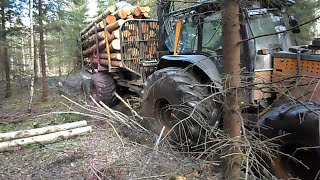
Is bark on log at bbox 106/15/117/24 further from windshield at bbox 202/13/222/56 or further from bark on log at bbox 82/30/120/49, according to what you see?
windshield at bbox 202/13/222/56

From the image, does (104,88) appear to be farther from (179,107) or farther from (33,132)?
(179,107)

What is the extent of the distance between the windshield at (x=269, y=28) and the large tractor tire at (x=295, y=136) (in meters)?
1.13

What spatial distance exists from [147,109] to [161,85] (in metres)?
0.68

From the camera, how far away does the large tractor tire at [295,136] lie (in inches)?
108

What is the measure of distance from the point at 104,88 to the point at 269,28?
4821 millimetres

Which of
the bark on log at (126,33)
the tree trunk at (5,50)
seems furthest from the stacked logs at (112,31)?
the tree trunk at (5,50)

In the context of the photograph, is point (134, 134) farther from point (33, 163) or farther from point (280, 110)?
point (280, 110)

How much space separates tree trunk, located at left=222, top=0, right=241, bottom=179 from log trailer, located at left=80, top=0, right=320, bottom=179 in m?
0.14

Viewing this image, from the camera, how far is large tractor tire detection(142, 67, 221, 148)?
3525 mm

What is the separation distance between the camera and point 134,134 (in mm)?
4973

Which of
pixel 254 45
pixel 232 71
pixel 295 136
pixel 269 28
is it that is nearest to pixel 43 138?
pixel 232 71

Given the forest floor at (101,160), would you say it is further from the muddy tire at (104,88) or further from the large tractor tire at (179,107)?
the muddy tire at (104,88)

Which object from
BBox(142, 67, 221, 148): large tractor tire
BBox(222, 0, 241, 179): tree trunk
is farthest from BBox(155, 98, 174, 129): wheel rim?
BBox(222, 0, 241, 179): tree trunk

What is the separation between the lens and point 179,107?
389cm
